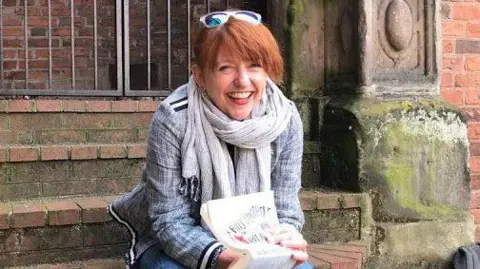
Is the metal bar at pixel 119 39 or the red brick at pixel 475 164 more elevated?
the metal bar at pixel 119 39

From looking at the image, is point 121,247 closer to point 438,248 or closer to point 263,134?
point 263,134

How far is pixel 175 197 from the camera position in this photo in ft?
6.72

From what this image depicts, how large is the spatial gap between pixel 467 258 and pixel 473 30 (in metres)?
1.43

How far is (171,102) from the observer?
2.10 meters

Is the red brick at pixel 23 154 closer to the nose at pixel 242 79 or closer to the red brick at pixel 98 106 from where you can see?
the red brick at pixel 98 106

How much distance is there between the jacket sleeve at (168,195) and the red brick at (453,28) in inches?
91.3

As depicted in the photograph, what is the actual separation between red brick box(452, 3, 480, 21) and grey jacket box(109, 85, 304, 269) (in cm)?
200

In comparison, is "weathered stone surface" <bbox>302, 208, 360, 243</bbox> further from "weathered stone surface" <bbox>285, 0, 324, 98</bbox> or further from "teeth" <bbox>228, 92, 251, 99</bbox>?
"teeth" <bbox>228, 92, 251, 99</bbox>

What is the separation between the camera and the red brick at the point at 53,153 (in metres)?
2.88

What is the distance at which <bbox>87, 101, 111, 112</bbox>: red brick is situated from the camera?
3.37 meters

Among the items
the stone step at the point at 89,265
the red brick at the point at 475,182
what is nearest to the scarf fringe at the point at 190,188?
the stone step at the point at 89,265

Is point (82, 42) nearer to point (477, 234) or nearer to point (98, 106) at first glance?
point (98, 106)

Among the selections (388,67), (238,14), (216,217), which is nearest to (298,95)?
(388,67)

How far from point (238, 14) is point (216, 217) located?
65 cm
